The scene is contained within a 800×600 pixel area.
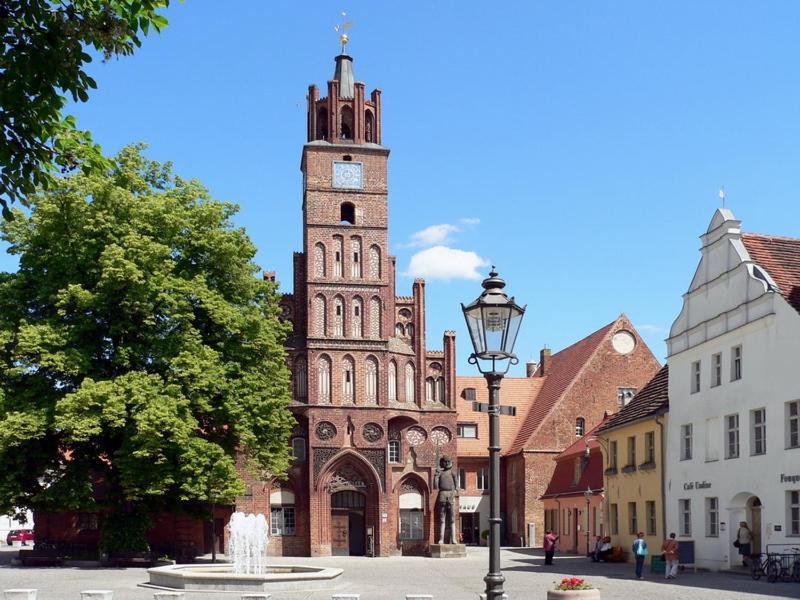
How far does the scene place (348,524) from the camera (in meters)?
56.6

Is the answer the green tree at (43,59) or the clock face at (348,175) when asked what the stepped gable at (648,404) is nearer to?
the clock face at (348,175)

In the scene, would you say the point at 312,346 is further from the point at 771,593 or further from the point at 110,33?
the point at 110,33

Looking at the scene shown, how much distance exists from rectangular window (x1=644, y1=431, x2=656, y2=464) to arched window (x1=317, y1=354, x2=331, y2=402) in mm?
19220

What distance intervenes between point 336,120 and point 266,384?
72.0 feet

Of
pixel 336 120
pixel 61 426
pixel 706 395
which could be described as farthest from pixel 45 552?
pixel 336 120

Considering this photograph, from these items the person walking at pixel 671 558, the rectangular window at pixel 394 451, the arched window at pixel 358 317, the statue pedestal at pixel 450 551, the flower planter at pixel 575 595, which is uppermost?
the arched window at pixel 358 317

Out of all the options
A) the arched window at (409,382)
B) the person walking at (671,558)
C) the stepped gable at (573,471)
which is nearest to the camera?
the person walking at (671,558)

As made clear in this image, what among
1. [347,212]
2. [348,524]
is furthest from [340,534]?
[347,212]

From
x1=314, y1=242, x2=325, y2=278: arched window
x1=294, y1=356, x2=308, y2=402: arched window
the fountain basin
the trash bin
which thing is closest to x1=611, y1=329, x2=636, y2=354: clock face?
x1=314, y1=242, x2=325, y2=278: arched window

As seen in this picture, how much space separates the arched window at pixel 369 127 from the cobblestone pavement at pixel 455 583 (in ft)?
81.2

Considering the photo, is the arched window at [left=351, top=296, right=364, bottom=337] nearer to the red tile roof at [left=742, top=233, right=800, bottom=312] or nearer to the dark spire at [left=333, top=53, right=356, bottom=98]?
the dark spire at [left=333, top=53, right=356, bottom=98]

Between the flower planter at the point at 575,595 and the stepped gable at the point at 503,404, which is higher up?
the stepped gable at the point at 503,404

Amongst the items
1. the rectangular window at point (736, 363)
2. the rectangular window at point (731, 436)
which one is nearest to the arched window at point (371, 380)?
the rectangular window at point (731, 436)

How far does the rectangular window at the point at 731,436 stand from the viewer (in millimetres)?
33969
